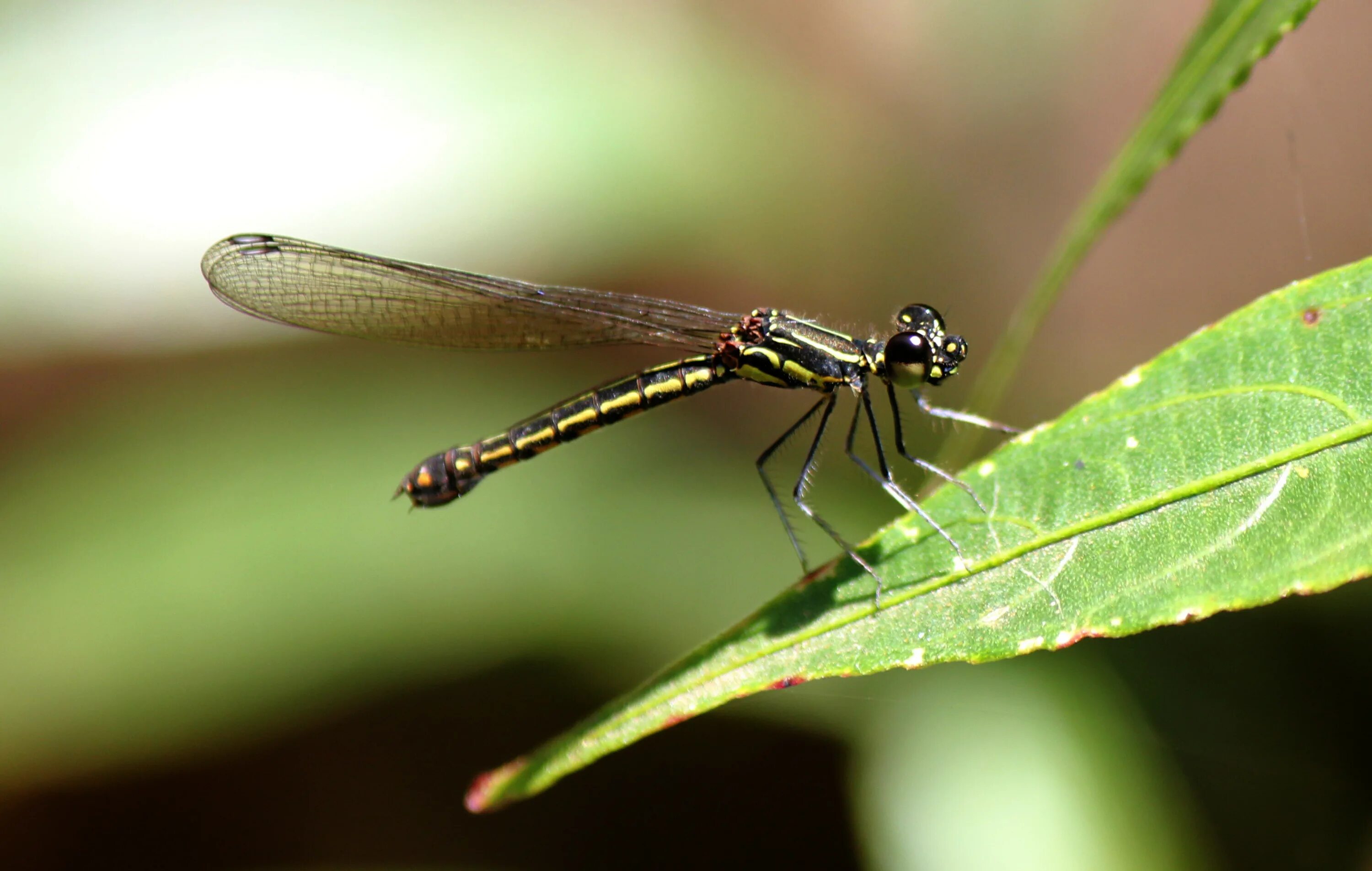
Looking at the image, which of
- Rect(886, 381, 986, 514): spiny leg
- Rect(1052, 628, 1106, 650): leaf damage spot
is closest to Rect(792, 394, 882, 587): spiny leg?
Rect(886, 381, 986, 514): spiny leg

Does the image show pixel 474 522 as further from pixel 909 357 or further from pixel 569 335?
pixel 909 357

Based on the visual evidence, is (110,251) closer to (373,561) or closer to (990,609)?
(373,561)

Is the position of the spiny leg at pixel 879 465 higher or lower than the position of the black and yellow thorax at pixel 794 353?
lower

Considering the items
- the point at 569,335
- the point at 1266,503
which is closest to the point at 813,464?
the point at 569,335

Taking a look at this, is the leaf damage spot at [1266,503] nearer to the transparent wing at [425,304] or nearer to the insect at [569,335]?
the insect at [569,335]

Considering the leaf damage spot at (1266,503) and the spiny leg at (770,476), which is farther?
the spiny leg at (770,476)

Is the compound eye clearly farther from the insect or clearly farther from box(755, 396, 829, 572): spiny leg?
box(755, 396, 829, 572): spiny leg

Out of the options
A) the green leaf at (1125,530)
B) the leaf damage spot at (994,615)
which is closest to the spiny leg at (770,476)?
the green leaf at (1125,530)

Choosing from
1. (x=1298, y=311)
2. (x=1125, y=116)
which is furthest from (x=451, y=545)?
(x=1125, y=116)
